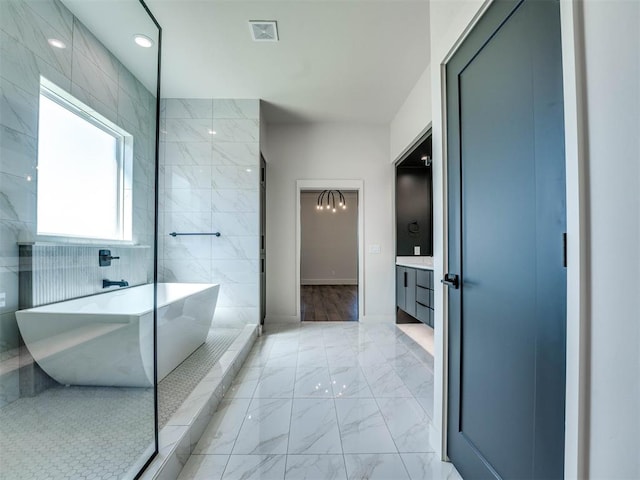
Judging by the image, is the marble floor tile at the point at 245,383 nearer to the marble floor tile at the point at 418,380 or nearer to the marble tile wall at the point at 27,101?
the marble tile wall at the point at 27,101

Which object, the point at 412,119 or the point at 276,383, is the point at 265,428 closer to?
the point at 276,383

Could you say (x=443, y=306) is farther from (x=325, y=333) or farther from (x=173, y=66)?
(x=173, y=66)

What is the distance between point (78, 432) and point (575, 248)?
2083 millimetres

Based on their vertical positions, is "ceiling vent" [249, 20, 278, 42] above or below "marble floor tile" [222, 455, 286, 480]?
above

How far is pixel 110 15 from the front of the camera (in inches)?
78.4

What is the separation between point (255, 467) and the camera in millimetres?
1372

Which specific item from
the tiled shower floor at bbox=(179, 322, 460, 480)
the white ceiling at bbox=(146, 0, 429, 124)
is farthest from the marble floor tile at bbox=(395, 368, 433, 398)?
the white ceiling at bbox=(146, 0, 429, 124)

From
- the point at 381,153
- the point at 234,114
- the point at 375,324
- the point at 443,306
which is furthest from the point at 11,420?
the point at 381,153

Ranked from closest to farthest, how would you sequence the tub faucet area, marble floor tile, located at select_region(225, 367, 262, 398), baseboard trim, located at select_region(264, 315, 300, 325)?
marble floor tile, located at select_region(225, 367, 262, 398)
the tub faucet area
baseboard trim, located at select_region(264, 315, 300, 325)

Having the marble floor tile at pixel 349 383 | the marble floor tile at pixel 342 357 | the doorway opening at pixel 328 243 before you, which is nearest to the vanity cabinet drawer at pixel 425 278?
the marble floor tile at pixel 342 357

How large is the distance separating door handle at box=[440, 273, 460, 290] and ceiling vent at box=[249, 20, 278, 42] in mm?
2244

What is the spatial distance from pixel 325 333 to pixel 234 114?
282 centimetres

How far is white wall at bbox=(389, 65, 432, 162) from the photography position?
292cm

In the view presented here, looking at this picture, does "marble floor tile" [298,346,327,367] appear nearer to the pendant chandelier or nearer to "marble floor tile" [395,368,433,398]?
"marble floor tile" [395,368,433,398]
